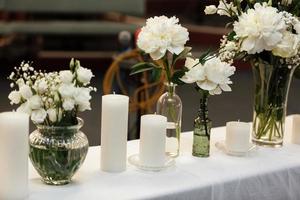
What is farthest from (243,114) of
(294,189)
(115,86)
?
(294,189)

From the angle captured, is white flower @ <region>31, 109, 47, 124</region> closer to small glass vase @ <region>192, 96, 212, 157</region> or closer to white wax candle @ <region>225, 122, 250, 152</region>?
small glass vase @ <region>192, 96, 212, 157</region>

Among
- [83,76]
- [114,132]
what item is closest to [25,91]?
[83,76]

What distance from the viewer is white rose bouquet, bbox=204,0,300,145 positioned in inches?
63.0

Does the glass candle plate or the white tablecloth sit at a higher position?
the glass candle plate

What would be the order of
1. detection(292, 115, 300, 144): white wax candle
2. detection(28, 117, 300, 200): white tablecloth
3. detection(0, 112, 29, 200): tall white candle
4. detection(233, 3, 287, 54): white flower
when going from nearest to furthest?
detection(0, 112, 29, 200): tall white candle
detection(28, 117, 300, 200): white tablecloth
detection(233, 3, 287, 54): white flower
detection(292, 115, 300, 144): white wax candle

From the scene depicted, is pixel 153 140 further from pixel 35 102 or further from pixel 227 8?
pixel 227 8

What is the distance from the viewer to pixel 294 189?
169 centimetres

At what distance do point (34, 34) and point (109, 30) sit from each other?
85 cm

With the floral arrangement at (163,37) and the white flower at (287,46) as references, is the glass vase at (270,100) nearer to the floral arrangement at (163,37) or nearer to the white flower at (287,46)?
the white flower at (287,46)

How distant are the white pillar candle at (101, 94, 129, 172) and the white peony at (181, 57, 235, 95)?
0.69 feet

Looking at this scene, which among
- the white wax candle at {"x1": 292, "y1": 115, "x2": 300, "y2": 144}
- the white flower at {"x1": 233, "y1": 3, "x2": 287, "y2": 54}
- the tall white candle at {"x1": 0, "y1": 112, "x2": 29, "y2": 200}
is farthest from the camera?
the white wax candle at {"x1": 292, "y1": 115, "x2": 300, "y2": 144}

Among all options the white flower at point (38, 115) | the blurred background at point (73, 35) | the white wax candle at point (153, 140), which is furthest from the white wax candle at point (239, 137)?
the blurred background at point (73, 35)

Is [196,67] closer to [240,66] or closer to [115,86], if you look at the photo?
[115,86]

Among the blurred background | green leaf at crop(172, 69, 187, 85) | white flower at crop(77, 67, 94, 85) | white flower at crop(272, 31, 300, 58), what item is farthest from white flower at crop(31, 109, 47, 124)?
the blurred background
